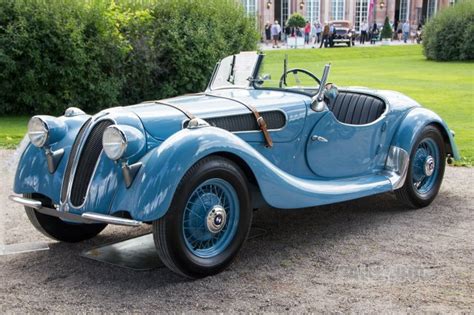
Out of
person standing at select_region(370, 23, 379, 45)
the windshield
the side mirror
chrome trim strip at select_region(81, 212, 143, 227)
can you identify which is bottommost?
person standing at select_region(370, 23, 379, 45)

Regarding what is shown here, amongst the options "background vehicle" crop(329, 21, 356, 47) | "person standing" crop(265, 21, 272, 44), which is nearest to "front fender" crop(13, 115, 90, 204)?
"background vehicle" crop(329, 21, 356, 47)

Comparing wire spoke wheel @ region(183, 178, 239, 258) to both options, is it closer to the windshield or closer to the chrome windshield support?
the chrome windshield support

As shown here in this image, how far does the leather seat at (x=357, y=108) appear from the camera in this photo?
6086 millimetres

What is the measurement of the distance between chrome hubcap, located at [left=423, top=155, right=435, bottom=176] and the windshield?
6.60 feet

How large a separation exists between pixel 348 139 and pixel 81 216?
2.57 meters

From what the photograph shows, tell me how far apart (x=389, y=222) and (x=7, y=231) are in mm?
3503

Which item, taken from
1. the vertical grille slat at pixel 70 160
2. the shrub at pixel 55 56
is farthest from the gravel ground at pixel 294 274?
the shrub at pixel 55 56

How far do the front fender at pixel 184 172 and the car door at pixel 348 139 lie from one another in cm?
49

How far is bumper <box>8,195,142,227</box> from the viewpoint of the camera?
394cm

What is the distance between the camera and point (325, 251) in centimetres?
490

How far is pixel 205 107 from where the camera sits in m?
4.82

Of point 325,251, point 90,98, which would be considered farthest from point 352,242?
point 90,98

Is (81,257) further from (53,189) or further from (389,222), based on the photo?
(389,222)

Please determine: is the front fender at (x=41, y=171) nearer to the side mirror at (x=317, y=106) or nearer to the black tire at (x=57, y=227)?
the black tire at (x=57, y=227)
